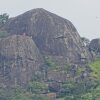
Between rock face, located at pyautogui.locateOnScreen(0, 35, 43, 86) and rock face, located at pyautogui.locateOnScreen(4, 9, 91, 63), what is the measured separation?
3.32 metres

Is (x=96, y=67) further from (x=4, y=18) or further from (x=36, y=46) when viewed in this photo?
(x=4, y=18)

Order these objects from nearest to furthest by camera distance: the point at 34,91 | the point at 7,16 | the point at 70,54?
the point at 34,91
the point at 70,54
the point at 7,16

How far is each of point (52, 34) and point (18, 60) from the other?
7830mm

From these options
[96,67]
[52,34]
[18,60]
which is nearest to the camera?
[18,60]

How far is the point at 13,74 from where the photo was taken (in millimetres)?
91250

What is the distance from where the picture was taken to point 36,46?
3787 inches

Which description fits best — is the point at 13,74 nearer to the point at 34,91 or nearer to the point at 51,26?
the point at 34,91

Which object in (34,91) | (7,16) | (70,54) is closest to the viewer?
(34,91)

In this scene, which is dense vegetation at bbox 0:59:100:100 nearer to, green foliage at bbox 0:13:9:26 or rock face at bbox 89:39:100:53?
rock face at bbox 89:39:100:53

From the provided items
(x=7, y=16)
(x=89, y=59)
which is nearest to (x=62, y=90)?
(x=89, y=59)

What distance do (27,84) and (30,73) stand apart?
2.01m

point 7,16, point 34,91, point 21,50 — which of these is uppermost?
point 7,16

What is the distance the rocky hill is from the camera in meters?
91.7

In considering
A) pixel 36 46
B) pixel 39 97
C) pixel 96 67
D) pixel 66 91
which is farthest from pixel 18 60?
pixel 96 67
